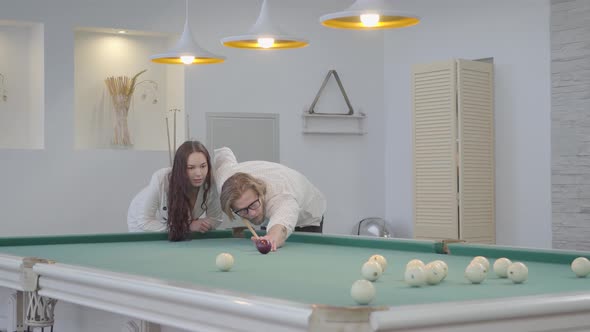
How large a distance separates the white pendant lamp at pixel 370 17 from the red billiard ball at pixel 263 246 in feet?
3.47

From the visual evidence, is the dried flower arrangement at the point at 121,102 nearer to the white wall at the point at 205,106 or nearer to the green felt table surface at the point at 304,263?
the white wall at the point at 205,106

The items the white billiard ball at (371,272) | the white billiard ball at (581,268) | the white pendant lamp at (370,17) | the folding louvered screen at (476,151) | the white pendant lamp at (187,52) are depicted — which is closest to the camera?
the white billiard ball at (371,272)

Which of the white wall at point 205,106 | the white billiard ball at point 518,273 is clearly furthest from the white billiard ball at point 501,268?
the white wall at point 205,106

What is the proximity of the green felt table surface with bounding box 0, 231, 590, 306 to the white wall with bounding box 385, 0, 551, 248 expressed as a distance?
10.4 ft

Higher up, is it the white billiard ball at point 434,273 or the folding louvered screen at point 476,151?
the folding louvered screen at point 476,151

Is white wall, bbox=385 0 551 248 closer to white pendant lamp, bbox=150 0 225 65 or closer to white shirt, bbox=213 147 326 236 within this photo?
white shirt, bbox=213 147 326 236

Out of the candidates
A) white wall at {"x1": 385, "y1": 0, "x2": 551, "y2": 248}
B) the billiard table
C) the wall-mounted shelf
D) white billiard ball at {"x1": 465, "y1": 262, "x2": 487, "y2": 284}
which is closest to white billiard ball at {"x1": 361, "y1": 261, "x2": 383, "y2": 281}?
the billiard table

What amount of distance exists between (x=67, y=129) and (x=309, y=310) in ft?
17.7

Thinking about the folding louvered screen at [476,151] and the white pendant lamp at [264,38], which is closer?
the white pendant lamp at [264,38]

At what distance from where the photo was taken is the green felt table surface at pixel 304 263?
2.40 m

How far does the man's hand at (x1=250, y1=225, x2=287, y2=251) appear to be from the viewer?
393cm

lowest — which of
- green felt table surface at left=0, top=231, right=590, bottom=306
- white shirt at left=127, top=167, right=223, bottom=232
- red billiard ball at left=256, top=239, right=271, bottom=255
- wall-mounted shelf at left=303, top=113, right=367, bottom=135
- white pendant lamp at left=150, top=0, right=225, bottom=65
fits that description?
green felt table surface at left=0, top=231, right=590, bottom=306

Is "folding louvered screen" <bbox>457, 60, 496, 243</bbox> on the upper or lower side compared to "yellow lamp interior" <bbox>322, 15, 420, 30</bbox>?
lower

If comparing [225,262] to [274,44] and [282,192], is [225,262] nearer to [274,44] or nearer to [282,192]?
[282,192]
